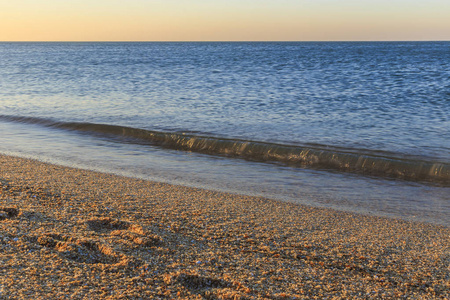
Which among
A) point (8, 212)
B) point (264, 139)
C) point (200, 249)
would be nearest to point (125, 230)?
point (200, 249)

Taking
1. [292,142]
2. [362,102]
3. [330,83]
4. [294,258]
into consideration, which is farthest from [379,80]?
[294,258]

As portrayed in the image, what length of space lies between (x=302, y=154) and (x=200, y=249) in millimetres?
5221

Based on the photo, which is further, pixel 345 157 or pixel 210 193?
pixel 345 157

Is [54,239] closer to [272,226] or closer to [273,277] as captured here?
[273,277]

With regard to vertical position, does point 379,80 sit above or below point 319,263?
above

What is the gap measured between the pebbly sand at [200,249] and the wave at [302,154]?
8.97 feet

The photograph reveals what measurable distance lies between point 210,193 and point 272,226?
5.25 ft

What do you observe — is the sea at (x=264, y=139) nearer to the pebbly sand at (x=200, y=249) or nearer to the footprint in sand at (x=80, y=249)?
the pebbly sand at (x=200, y=249)

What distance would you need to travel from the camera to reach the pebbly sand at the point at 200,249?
2824 millimetres

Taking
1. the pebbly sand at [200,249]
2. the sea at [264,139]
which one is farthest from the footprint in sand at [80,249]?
the sea at [264,139]

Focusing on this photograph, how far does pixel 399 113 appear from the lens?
13219 mm

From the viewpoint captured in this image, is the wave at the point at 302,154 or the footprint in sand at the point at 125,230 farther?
the wave at the point at 302,154

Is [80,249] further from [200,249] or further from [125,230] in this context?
[200,249]

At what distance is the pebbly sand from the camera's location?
9.27 feet
